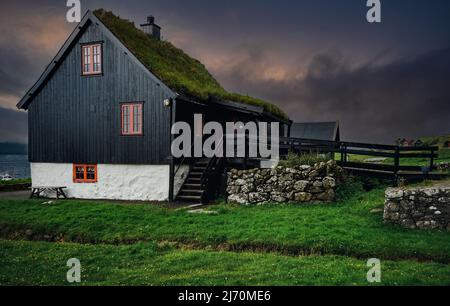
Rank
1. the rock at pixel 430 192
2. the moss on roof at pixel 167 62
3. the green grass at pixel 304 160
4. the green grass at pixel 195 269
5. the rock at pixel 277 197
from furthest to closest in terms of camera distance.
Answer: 1. the moss on roof at pixel 167 62
2. the green grass at pixel 304 160
3. the rock at pixel 277 197
4. the rock at pixel 430 192
5. the green grass at pixel 195 269

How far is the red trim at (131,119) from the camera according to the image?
67.6 ft

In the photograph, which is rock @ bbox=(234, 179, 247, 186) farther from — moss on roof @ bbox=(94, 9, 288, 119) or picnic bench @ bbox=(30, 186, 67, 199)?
picnic bench @ bbox=(30, 186, 67, 199)

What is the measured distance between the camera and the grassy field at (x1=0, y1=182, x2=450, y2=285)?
8.50m

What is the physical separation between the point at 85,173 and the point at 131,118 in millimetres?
4508

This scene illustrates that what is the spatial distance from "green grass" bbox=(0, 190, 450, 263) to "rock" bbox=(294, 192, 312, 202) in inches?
21.3

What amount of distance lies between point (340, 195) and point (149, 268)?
10.1 m

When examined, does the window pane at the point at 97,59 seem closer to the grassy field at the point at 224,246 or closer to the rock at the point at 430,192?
the grassy field at the point at 224,246

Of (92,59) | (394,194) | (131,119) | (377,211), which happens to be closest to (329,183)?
(377,211)

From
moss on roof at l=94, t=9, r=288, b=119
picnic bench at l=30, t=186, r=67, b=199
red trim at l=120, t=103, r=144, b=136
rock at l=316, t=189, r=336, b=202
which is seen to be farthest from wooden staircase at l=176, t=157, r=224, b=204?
picnic bench at l=30, t=186, r=67, b=199

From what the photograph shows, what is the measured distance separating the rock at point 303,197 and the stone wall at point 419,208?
4.23 meters

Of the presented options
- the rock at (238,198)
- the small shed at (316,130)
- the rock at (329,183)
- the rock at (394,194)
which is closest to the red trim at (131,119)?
the rock at (238,198)

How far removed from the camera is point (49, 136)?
898 inches

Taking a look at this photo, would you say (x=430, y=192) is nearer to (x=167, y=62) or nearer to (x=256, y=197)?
(x=256, y=197)
